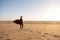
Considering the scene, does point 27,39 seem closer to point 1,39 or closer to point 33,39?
point 33,39

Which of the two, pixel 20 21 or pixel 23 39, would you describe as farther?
pixel 20 21

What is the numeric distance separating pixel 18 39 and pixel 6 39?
920 mm

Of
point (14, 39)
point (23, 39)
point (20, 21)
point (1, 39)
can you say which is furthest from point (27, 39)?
point (20, 21)

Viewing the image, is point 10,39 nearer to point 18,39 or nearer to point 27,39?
point 18,39

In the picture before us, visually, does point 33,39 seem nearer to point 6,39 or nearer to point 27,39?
point 27,39

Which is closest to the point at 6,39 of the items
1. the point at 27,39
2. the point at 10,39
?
the point at 10,39

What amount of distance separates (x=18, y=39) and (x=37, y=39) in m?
1.52

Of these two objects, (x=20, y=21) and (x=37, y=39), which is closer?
(x=37, y=39)

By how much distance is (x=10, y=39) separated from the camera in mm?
10156

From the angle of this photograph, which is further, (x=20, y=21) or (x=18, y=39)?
(x=20, y=21)

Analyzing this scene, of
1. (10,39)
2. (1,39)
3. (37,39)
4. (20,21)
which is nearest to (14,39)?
(10,39)

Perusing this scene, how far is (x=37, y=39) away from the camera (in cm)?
1055

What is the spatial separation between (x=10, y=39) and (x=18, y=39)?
2.02 ft

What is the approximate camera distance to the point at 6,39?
10109 millimetres
